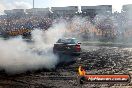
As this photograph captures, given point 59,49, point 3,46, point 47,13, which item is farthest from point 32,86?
point 47,13

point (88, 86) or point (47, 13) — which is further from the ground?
point (47, 13)

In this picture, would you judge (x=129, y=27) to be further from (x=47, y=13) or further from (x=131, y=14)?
(x=47, y=13)

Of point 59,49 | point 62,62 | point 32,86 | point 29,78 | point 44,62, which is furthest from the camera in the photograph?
point 59,49

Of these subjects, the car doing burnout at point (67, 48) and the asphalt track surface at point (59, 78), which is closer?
the asphalt track surface at point (59, 78)

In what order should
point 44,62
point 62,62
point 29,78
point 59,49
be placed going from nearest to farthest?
point 29,78, point 44,62, point 62,62, point 59,49

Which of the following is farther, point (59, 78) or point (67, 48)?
point (67, 48)

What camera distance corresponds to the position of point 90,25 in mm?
40062

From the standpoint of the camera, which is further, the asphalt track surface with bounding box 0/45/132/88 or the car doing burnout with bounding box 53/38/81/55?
the car doing burnout with bounding box 53/38/81/55

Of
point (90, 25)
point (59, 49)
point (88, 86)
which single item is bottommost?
point (88, 86)

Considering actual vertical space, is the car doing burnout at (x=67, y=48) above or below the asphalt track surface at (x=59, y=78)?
above

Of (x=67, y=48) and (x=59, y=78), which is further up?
(x=67, y=48)

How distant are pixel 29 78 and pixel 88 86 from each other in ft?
9.20

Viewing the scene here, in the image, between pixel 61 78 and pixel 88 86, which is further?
pixel 61 78

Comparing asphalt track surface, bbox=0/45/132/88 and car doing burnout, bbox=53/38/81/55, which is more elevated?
car doing burnout, bbox=53/38/81/55
